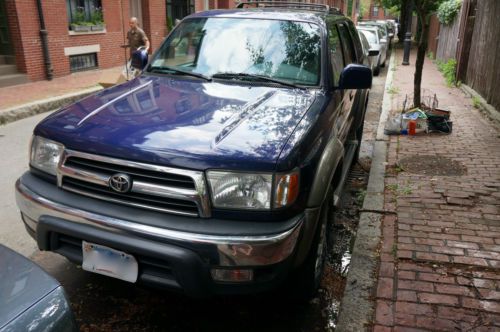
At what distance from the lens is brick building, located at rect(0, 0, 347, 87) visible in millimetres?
10602

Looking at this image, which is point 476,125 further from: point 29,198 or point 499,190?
point 29,198

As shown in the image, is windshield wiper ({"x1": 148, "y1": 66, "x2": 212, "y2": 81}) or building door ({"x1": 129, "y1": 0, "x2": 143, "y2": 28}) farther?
building door ({"x1": 129, "y1": 0, "x2": 143, "y2": 28})

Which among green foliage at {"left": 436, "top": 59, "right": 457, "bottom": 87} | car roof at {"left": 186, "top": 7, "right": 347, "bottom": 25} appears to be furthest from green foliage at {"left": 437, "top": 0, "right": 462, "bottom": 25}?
car roof at {"left": 186, "top": 7, "right": 347, "bottom": 25}

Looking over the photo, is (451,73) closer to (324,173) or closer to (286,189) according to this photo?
(324,173)

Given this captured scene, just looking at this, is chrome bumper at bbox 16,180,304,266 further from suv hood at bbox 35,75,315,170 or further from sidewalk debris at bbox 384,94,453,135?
sidewalk debris at bbox 384,94,453,135

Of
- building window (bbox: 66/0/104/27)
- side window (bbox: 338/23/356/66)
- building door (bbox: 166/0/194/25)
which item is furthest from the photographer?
building door (bbox: 166/0/194/25)

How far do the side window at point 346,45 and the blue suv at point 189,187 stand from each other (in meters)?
1.51

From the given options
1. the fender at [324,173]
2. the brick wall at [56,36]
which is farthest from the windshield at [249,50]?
the brick wall at [56,36]

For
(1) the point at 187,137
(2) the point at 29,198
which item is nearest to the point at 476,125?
(1) the point at 187,137

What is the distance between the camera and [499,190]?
4996 mm

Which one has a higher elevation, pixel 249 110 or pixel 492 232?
pixel 249 110

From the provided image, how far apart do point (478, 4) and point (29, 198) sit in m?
11.1

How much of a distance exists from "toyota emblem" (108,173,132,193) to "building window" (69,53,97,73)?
1104 cm

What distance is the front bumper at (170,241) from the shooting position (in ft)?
7.73
